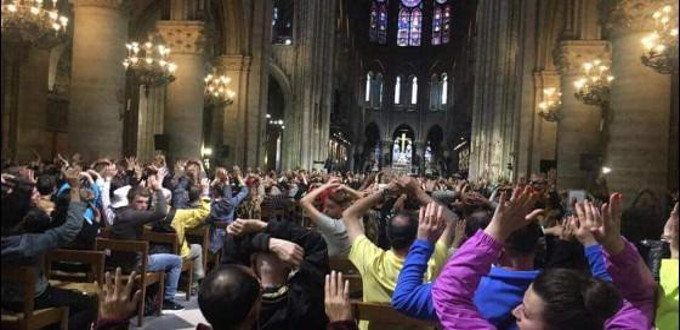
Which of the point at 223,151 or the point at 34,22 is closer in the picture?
the point at 34,22

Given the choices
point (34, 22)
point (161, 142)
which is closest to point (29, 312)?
point (34, 22)

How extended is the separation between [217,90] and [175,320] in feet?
50.4

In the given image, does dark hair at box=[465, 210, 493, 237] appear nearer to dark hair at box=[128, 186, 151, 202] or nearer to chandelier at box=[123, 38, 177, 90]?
dark hair at box=[128, 186, 151, 202]

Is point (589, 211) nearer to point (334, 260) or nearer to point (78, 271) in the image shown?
point (334, 260)

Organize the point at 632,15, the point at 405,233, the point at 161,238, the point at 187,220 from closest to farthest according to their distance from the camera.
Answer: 1. the point at 405,233
2. the point at 161,238
3. the point at 187,220
4. the point at 632,15

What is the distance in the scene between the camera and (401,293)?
3074 mm

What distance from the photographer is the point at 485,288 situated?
3.37m

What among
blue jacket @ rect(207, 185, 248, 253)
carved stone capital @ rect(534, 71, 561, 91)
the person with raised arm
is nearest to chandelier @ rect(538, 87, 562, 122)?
carved stone capital @ rect(534, 71, 561, 91)

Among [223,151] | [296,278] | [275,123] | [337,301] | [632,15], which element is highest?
[632,15]

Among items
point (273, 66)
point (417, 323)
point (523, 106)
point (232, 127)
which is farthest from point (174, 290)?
point (273, 66)

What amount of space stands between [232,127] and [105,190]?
15.2 metres

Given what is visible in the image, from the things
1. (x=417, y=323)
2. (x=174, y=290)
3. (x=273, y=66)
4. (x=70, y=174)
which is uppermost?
(x=273, y=66)

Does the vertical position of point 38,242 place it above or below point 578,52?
below

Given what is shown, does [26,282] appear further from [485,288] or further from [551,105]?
[551,105]
